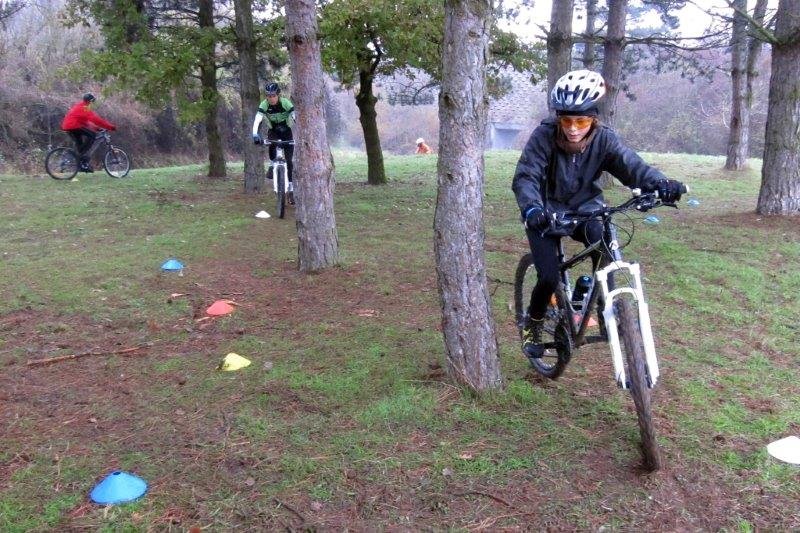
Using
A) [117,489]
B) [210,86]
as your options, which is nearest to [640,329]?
[117,489]

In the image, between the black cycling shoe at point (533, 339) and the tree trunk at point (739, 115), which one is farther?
the tree trunk at point (739, 115)

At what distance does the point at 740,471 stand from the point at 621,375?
0.78 m

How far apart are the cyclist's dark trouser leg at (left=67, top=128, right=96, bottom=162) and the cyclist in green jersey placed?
25.3 ft

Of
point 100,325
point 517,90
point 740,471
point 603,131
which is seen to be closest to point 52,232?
point 100,325

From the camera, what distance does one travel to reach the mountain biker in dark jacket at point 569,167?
3.91 m

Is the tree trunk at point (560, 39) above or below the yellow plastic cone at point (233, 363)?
above

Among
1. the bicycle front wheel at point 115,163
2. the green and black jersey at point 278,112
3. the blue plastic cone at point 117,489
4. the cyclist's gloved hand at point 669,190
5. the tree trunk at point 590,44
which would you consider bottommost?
the blue plastic cone at point 117,489

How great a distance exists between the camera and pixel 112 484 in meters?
3.36

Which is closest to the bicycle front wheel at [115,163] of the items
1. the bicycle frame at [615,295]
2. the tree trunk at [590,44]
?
the tree trunk at [590,44]

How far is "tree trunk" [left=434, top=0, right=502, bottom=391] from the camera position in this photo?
3988 mm

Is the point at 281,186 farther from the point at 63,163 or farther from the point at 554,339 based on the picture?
the point at 63,163

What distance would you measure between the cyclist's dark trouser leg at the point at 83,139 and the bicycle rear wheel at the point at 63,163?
0.17 metres

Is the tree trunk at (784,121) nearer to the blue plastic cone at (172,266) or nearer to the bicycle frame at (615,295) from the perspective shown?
the bicycle frame at (615,295)

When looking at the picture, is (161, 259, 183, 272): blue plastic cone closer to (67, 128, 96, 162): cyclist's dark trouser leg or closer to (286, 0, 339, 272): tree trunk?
(286, 0, 339, 272): tree trunk
